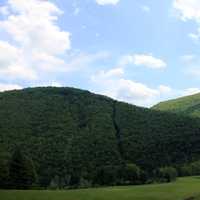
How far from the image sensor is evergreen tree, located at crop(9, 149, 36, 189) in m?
96.1

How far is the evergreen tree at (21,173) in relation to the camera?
96.1 m

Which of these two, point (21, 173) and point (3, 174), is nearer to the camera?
point (3, 174)

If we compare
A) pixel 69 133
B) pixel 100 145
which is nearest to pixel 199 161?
pixel 100 145

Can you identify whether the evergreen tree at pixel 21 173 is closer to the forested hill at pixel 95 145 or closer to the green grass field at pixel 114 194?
the green grass field at pixel 114 194

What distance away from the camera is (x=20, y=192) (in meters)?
77.4

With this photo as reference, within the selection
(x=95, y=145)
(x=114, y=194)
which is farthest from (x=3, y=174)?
(x=95, y=145)

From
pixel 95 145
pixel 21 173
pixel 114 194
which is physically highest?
pixel 95 145

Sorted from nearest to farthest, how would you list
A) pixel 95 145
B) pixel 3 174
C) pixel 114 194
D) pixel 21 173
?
pixel 114 194, pixel 3 174, pixel 21 173, pixel 95 145

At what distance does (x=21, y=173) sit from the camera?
97562 mm

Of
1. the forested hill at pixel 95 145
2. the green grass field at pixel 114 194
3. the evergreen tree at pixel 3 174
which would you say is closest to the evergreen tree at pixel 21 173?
the evergreen tree at pixel 3 174

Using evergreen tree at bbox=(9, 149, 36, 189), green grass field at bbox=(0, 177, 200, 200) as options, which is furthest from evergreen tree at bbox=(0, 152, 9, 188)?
green grass field at bbox=(0, 177, 200, 200)

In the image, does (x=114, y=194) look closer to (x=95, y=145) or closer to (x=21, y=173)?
(x=21, y=173)

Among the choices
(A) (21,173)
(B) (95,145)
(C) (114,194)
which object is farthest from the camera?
(B) (95,145)

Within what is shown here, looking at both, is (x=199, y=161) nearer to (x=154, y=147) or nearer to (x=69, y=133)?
(x=154, y=147)
